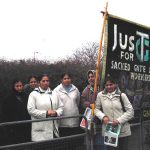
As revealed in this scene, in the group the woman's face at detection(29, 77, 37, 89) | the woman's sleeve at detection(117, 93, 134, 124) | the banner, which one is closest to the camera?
the woman's sleeve at detection(117, 93, 134, 124)

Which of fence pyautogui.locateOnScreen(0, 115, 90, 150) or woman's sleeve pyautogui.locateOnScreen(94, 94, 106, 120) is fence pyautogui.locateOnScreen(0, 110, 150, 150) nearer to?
fence pyautogui.locateOnScreen(0, 115, 90, 150)

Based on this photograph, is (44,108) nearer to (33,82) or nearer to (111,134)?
(111,134)

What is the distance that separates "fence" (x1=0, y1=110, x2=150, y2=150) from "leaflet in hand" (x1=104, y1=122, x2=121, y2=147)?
0.75 ft

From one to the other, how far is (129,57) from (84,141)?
167cm

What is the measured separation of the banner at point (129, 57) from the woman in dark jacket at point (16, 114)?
1496 millimetres

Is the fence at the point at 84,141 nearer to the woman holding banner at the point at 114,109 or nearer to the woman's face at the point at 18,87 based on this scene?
the woman holding banner at the point at 114,109

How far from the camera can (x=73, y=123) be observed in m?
6.77

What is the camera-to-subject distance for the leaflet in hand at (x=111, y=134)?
6.19 m

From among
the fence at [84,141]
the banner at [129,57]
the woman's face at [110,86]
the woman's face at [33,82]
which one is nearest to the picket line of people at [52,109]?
the woman's face at [110,86]

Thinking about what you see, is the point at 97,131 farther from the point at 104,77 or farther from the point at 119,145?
the point at 104,77

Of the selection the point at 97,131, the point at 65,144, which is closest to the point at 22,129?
the point at 65,144

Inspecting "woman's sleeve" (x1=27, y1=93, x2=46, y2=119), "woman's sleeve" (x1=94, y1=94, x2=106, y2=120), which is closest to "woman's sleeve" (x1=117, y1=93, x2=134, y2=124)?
"woman's sleeve" (x1=94, y1=94, x2=106, y2=120)

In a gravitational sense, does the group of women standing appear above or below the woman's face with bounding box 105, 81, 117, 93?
below

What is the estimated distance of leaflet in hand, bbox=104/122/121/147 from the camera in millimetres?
6191
